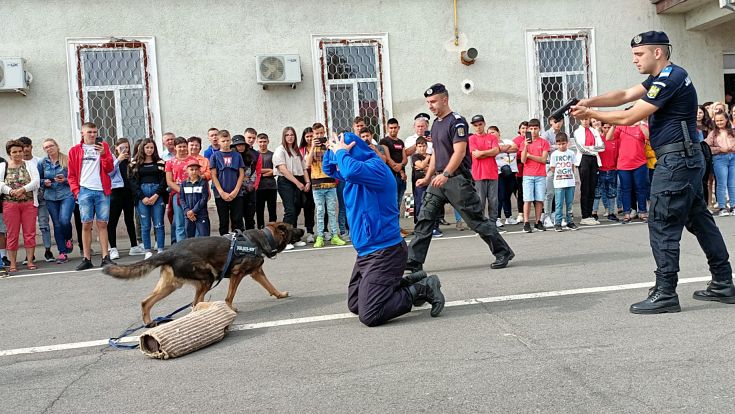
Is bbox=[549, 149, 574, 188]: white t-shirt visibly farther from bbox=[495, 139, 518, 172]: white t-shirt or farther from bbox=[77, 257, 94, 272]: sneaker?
bbox=[77, 257, 94, 272]: sneaker

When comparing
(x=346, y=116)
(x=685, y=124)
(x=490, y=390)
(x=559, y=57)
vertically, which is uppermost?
(x=559, y=57)

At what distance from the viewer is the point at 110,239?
10.5m

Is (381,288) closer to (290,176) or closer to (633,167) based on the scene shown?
(290,176)

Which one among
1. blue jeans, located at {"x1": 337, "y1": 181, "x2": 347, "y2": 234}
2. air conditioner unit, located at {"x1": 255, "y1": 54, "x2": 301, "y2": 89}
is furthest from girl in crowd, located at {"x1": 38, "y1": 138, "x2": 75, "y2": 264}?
air conditioner unit, located at {"x1": 255, "y1": 54, "x2": 301, "y2": 89}

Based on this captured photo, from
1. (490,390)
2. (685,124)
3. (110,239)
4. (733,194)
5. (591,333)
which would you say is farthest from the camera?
(733,194)

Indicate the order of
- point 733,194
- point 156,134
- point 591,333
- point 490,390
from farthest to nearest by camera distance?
1. point 156,134
2. point 733,194
3. point 591,333
4. point 490,390

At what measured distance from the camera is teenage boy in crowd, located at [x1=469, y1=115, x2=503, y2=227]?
35.9ft

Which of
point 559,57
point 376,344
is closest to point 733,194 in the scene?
point 559,57

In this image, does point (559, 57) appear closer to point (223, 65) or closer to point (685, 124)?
point (223, 65)

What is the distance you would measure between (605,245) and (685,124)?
397cm

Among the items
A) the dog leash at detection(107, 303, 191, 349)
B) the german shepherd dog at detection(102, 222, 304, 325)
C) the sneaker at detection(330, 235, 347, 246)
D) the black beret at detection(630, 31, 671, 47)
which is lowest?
the dog leash at detection(107, 303, 191, 349)

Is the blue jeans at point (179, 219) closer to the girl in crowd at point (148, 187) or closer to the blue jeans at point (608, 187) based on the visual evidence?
the girl in crowd at point (148, 187)

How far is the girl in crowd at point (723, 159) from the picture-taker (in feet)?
39.2

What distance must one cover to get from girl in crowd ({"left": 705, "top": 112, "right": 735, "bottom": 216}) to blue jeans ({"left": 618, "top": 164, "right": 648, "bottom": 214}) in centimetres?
154
